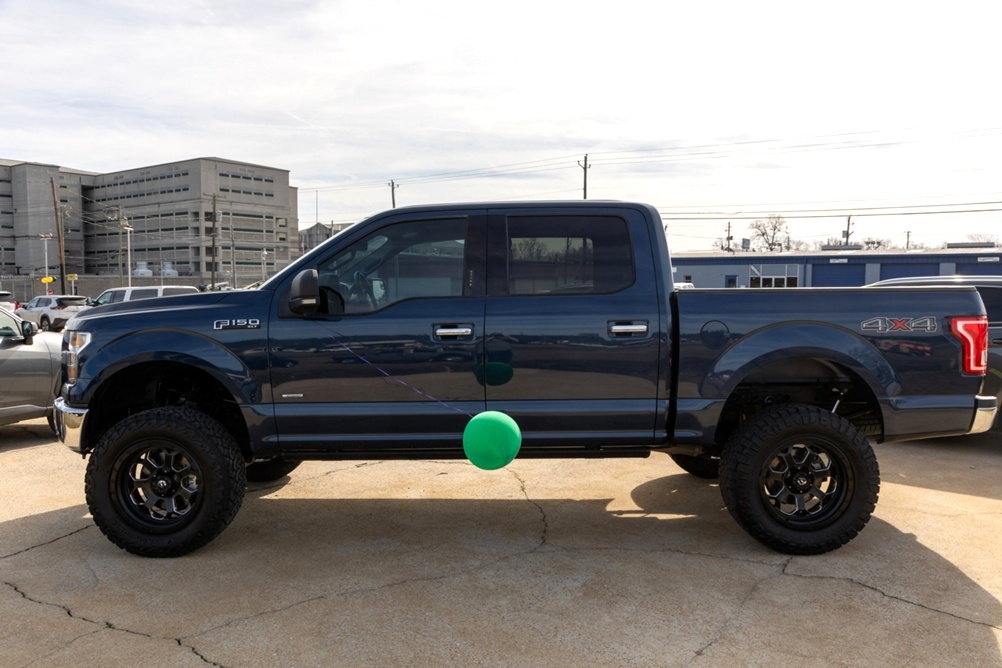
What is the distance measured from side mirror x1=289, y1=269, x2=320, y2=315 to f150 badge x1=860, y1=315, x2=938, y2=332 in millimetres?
3260

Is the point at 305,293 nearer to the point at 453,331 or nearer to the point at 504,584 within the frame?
the point at 453,331

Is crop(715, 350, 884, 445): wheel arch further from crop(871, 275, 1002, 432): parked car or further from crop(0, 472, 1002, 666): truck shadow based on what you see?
crop(871, 275, 1002, 432): parked car

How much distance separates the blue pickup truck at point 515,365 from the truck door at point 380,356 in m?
0.01

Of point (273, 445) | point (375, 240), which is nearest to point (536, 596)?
point (273, 445)

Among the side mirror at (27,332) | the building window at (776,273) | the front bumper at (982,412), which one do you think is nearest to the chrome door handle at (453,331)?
the front bumper at (982,412)

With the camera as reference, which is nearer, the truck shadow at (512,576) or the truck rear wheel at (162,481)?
the truck shadow at (512,576)

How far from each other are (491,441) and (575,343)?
2.54 ft

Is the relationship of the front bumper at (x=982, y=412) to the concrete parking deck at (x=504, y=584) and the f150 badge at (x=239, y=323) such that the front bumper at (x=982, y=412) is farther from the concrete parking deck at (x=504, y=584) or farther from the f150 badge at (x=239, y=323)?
the f150 badge at (x=239, y=323)

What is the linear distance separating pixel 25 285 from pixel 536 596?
84023 millimetres

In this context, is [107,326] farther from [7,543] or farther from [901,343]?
[901,343]

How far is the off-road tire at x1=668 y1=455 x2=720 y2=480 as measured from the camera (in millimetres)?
6324

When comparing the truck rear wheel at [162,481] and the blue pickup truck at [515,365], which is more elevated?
the blue pickup truck at [515,365]

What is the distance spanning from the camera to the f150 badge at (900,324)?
457 cm

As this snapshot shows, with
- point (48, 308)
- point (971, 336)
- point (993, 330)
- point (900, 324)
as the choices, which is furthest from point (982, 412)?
point (48, 308)
